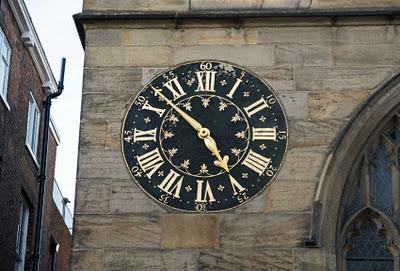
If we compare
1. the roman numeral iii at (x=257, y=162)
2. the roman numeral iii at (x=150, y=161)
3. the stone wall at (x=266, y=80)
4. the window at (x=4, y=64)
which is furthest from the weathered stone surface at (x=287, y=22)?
the window at (x=4, y=64)

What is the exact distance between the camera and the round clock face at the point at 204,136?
651 inches

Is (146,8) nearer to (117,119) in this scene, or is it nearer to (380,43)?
(117,119)

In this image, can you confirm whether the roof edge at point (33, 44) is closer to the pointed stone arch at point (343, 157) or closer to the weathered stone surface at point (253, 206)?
the weathered stone surface at point (253, 206)

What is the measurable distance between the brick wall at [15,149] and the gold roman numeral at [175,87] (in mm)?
6020

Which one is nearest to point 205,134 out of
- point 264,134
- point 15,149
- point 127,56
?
point 264,134

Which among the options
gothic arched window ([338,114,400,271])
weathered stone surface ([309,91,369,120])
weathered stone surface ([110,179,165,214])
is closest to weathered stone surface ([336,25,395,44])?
weathered stone surface ([309,91,369,120])

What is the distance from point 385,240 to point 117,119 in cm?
383

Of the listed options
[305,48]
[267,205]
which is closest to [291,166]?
[267,205]

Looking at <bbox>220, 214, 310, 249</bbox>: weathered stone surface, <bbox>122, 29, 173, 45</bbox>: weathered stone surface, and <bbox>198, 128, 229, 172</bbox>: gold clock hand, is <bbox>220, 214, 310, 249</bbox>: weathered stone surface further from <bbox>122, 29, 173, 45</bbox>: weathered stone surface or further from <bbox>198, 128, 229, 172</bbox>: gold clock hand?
<bbox>122, 29, 173, 45</bbox>: weathered stone surface

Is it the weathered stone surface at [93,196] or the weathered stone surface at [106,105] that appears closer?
the weathered stone surface at [93,196]

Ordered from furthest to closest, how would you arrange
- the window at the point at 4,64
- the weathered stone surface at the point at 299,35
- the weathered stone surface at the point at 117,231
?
the window at the point at 4,64, the weathered stone surface at the point at 299,35, the weathered stone surface at the point at 117,231

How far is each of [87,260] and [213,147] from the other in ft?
7.14

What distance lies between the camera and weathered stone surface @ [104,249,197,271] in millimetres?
16125

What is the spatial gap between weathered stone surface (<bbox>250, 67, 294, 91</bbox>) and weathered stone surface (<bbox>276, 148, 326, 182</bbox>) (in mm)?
914
